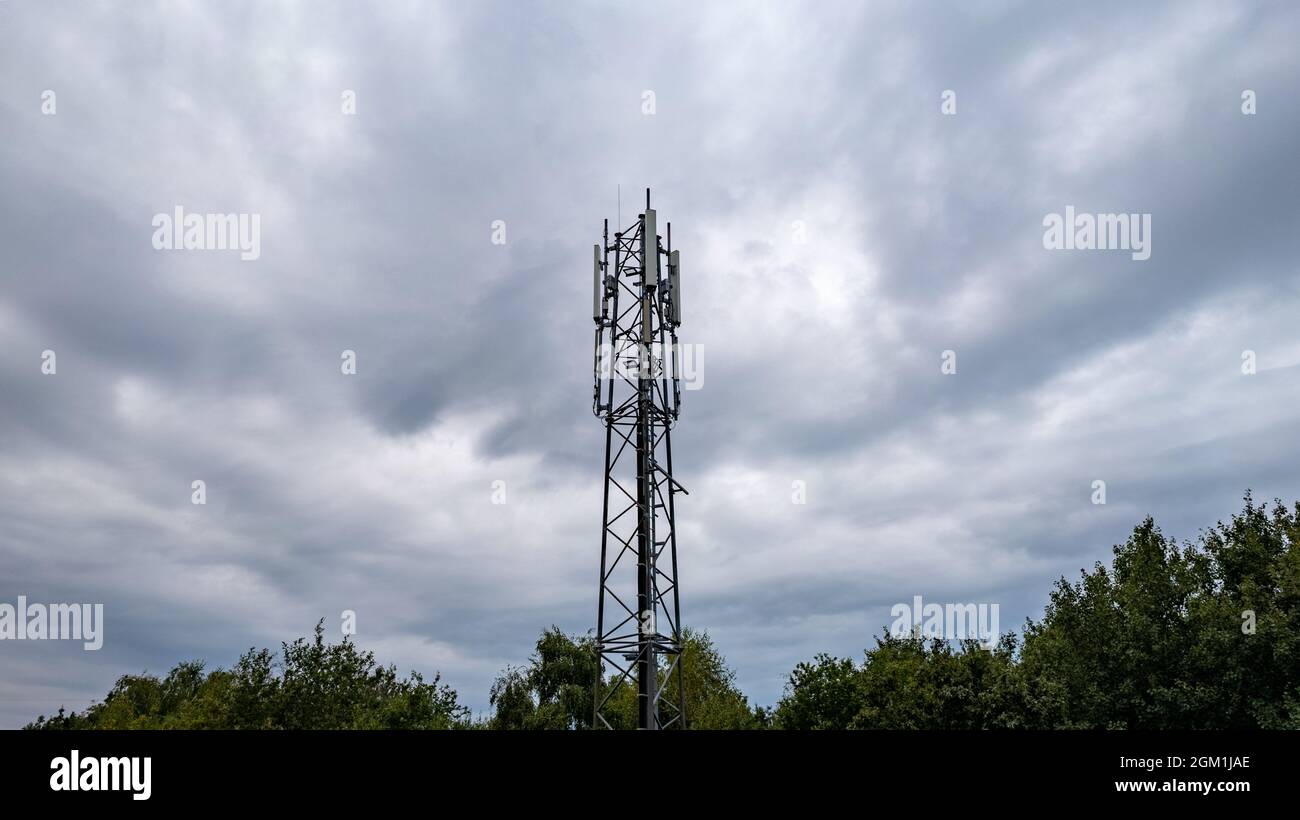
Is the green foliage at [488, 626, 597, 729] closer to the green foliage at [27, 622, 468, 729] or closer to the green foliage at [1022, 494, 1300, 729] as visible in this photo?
the green foliage at [27, 622, 468, 729]

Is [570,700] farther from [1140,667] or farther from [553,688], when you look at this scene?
[1140,667]

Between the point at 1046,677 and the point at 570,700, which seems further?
the point at 570,700

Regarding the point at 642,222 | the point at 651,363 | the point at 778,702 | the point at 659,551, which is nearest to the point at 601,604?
the point at 659,551

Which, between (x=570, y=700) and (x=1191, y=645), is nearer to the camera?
(x=1191, y=645)

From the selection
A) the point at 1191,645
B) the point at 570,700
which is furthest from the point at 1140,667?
the point at 570,700

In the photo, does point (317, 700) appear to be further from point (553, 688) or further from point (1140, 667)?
point (1140, 667)

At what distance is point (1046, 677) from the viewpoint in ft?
139

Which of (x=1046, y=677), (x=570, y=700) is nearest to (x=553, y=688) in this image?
(x=570, y=700)

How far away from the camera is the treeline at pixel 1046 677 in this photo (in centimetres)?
3772

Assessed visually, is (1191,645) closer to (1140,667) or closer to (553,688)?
(1140,667)

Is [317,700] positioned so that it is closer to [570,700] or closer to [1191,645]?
[570,700]

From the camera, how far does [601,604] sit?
22.7 metres
